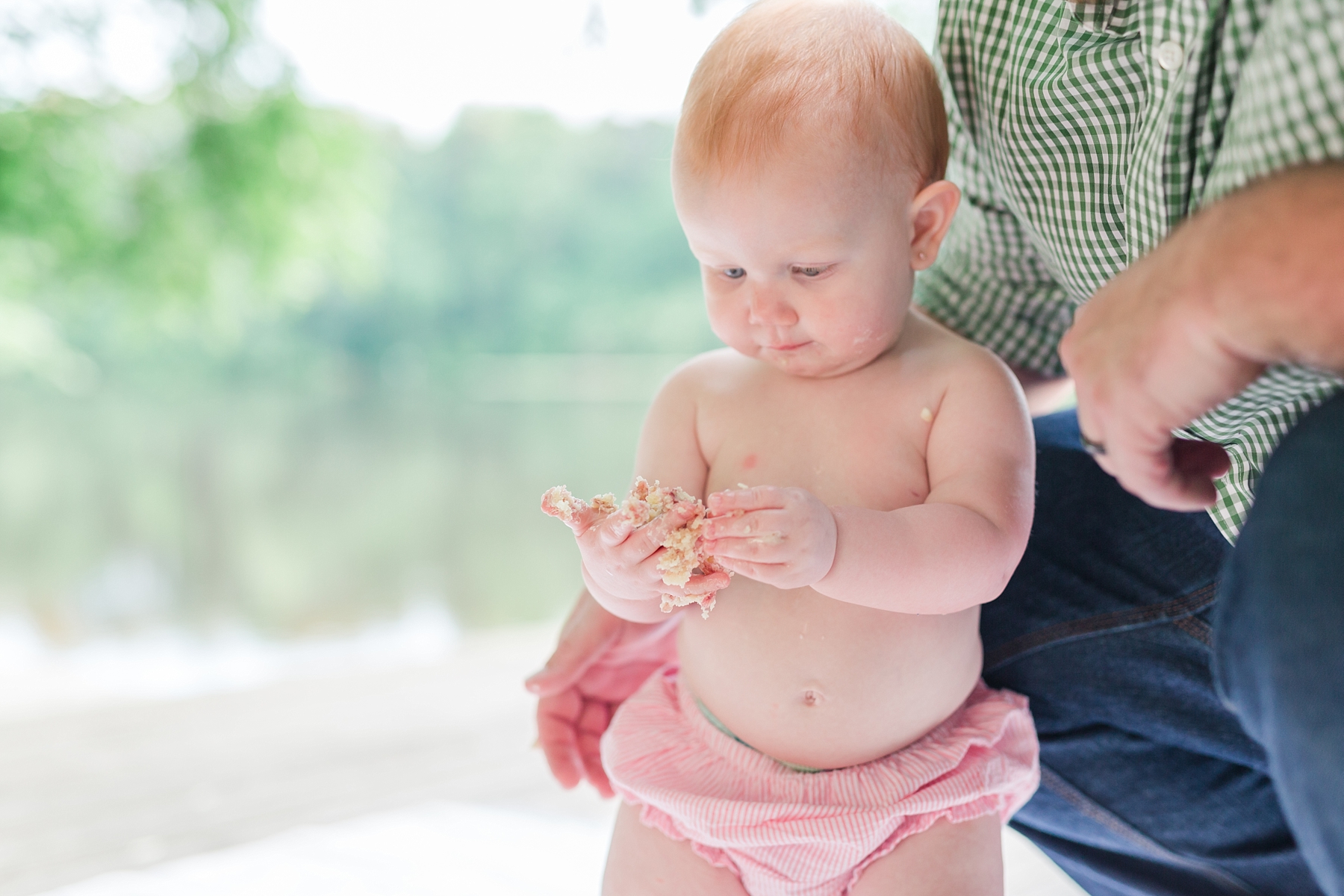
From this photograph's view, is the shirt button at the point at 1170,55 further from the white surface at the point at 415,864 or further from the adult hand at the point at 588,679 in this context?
the white surface at the point at 415,864

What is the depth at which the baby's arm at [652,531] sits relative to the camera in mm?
824

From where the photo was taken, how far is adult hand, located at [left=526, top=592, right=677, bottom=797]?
3.97ft

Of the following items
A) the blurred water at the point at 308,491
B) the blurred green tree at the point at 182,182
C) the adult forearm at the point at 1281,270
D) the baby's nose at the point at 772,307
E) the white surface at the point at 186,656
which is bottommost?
the blurred water at the point at 308,491

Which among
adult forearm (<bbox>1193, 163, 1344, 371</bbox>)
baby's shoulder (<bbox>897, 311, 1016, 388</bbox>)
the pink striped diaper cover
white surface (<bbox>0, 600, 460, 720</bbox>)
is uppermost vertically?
adult forearm (<bbox>1193, 163, 1344, 371</bbox>)

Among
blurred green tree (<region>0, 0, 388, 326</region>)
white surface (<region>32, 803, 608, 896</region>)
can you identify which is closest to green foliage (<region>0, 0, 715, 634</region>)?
blurred green tree (<region>0, 0, 388, 326</region>)

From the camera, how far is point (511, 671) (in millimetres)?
2586

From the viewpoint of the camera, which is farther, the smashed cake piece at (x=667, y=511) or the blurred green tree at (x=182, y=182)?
the blurred green tree at (x=182, y=182)

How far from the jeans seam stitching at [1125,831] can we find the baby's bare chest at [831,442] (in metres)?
0.44

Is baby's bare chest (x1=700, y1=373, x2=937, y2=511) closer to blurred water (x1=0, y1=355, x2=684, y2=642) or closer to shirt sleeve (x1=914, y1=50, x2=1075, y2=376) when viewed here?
shirt sleeve (x1=914, y1=50, x2=1075, y2=376)

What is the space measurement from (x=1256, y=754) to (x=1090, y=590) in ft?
0.72

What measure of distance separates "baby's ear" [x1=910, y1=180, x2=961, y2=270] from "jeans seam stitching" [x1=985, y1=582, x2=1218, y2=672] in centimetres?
43

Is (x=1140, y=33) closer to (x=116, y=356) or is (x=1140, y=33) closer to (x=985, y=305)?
(x=985, y=305)

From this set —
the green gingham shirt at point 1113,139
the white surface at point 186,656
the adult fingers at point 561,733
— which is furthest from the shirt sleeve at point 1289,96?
the white surface at point 186,656

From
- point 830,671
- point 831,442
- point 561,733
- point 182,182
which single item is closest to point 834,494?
point 831,442
